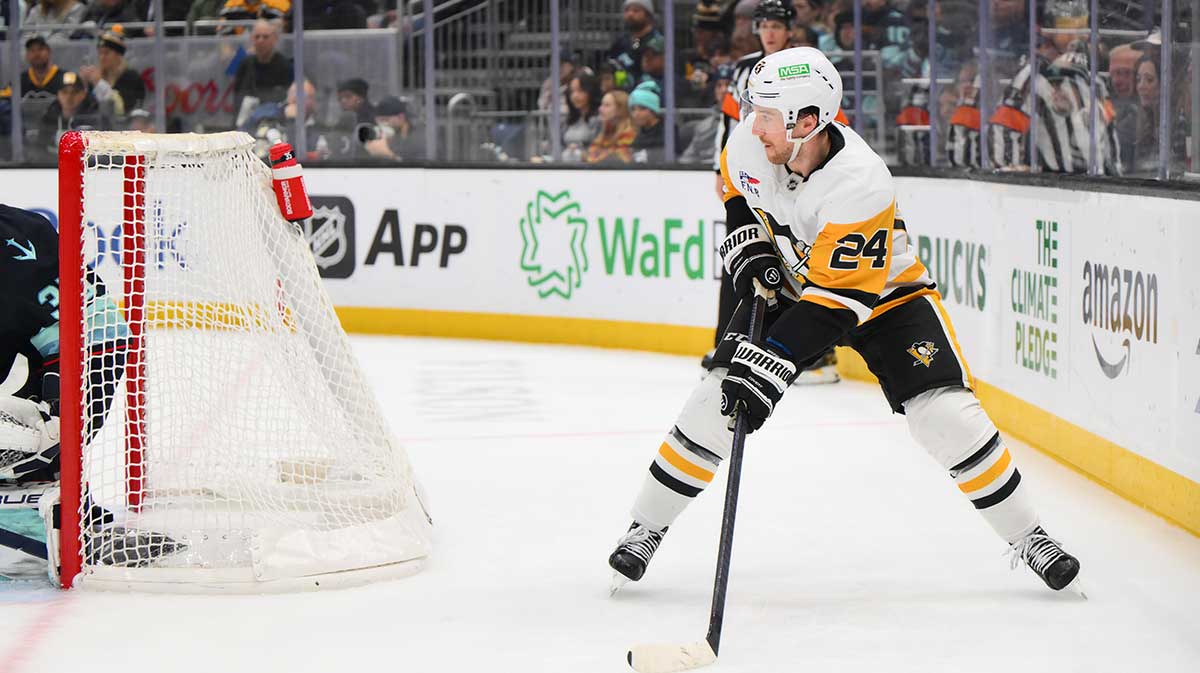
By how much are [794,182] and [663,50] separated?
475 cm

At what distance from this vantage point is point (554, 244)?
7.85 m

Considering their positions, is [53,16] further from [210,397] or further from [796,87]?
[796,87]

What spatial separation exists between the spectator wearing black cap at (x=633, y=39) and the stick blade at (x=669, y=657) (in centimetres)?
537

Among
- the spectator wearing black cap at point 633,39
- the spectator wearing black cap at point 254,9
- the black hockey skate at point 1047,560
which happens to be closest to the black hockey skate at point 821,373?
the spectator wearing black cap at point 633,39

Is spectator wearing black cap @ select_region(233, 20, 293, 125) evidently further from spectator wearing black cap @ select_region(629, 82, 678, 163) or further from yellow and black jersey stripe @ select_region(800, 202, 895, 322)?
yellow and black jersey stripe @ select_region(800, 202, 895, 322)

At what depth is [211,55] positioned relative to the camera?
8.94m

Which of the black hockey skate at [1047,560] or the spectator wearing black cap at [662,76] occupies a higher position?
the spectator wearing black cap at [662,76]

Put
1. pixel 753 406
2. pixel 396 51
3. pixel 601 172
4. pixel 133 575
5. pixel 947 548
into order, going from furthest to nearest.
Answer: pixel 396 51 → pixel 601 172 → pixel 947 548 → pixel 133 575 → pixel 753 406

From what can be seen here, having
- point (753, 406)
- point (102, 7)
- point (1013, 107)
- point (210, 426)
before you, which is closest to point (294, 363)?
point (210, 426)

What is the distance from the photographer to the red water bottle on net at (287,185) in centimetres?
366

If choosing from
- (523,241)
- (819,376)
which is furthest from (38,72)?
(819,376)

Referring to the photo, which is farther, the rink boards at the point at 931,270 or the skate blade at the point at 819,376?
the skate blade at the point at 819,376

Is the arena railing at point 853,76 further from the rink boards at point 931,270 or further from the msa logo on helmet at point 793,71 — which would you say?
the msa logo on helmet at point 793,71

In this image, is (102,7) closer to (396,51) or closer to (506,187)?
(396,51)
